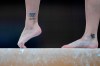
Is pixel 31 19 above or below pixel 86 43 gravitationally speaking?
above

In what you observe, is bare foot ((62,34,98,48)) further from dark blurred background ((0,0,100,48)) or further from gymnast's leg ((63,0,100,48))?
dark blurred background ((0,0,100,48))

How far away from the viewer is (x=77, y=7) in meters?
2.04

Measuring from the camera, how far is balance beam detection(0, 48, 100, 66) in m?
1.13

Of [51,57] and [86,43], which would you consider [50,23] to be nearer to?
[86,43]

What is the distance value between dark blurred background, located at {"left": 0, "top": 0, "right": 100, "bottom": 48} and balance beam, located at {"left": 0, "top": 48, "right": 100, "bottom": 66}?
0.84m

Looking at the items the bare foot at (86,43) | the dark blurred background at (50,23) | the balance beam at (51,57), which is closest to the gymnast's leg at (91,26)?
the bare foot at (86,43)

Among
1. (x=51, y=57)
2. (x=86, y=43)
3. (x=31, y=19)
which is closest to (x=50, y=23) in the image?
(x=31, y=19)

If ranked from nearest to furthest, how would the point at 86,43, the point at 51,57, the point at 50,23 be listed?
the point at 51,57
the point at 86,43
the point at 50,23

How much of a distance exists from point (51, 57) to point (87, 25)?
A: 381 millimetres

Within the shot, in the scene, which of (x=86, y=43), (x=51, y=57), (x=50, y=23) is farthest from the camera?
(x=50, y=23)

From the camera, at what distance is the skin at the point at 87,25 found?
136 centimetres

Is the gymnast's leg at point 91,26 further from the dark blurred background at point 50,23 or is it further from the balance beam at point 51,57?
the dark blurred background at point 50,23

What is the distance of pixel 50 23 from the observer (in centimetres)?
202

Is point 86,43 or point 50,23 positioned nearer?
point 86,43
